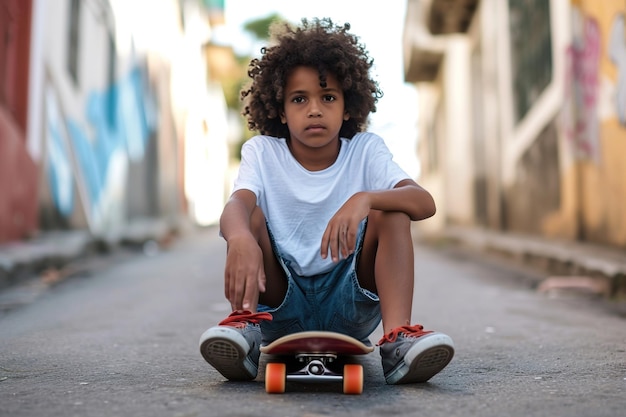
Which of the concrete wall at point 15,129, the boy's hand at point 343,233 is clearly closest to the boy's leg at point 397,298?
the boy's hand at point 343,233

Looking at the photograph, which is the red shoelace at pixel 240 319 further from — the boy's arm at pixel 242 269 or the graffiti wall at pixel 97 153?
the graffiti wall at pixel 97 153

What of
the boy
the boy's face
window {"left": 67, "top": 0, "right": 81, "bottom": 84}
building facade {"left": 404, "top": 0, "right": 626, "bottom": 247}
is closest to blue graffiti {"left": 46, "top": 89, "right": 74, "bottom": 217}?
window {"left": 67, "top": 0, "right": 81, "bottom": 84}

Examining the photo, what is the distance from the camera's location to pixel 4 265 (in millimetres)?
5410

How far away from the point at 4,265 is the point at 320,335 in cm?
395

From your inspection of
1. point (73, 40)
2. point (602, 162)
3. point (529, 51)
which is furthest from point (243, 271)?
point (73, 40)

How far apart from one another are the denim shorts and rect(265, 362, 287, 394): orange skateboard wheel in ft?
1.22

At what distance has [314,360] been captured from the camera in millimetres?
2246

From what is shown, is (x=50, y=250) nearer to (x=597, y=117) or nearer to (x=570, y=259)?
(x=570, y=259)

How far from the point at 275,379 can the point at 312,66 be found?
43.5 inches

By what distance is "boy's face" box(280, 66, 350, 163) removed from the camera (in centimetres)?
264

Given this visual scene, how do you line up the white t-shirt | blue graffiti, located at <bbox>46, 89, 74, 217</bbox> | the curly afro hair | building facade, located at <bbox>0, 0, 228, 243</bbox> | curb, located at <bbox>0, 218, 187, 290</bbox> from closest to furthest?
1. the white t-shirt
2. the curly afro hair
3. curb, located at <bbox>0, 218, 187, 290</bbox>
4. building facade, located at <bbox>0, 0, 228, 243</bbox>
5. blue graffiti, located at <bbox>46, 89, 74, 217</bbox>

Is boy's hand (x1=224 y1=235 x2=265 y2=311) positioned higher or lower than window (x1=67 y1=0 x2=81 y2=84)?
lower

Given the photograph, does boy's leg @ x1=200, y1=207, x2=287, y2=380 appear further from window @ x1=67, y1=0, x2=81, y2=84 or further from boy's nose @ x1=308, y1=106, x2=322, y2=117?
window @ x1=67, y1=0, x2=81, y2=84

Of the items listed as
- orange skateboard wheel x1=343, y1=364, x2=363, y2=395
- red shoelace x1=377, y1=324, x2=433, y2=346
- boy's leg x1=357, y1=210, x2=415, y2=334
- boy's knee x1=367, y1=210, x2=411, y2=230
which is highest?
boy's knee x1=367, y1=210, x2=411, y2=230
